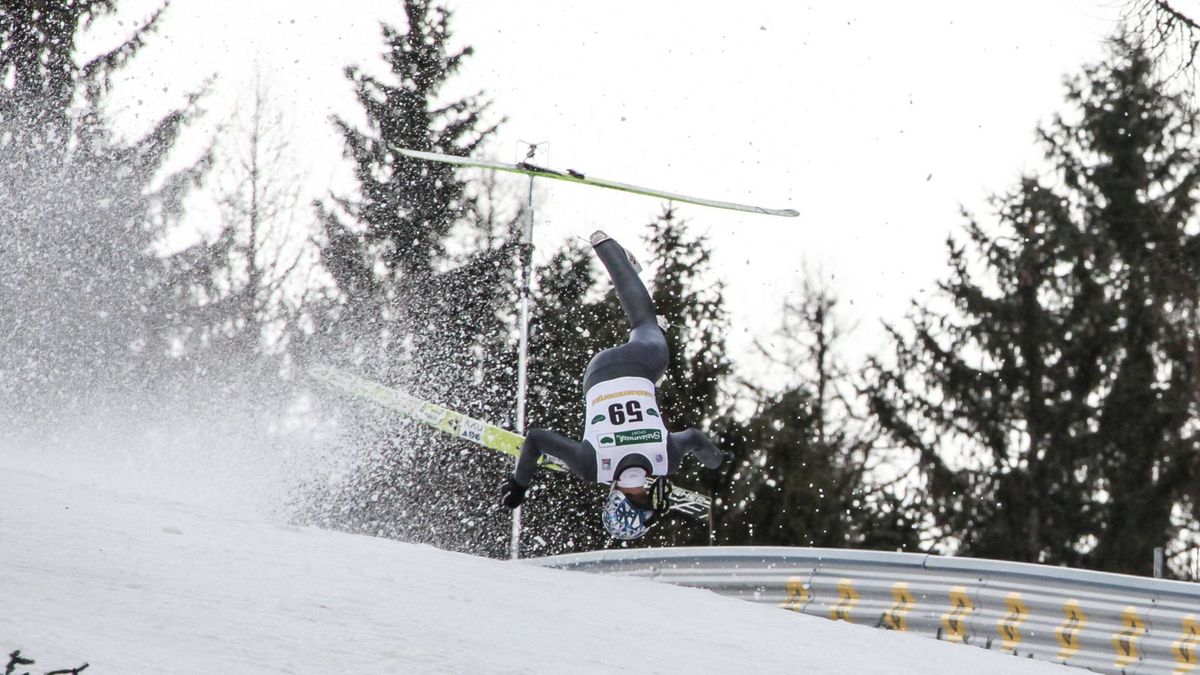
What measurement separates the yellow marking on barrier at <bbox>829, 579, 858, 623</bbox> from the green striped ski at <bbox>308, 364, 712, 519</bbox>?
1442mm

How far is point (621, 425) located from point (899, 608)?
3.93m

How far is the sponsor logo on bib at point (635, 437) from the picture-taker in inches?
332

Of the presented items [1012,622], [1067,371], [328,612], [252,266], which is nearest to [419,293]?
[252,266]

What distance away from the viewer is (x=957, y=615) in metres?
10.9

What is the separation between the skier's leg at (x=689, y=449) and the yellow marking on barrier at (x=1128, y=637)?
354 cm

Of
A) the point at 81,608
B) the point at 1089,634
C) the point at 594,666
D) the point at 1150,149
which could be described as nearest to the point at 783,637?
the point at 594,666

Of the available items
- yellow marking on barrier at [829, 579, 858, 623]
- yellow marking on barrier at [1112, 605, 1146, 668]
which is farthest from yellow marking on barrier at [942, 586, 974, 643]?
yellow marking on barrier at [1112, 605, 1146, 668]

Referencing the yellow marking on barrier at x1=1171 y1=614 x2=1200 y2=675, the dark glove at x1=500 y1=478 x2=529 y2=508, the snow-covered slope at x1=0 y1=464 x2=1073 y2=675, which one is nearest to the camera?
the snow-covered slope at x1=0 y1=464 x2=1073 y2=675

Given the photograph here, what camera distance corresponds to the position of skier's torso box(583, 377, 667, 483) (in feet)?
27.7

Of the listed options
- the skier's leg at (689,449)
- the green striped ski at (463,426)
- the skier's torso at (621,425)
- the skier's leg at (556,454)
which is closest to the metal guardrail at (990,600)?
the green striped ski at (463,426)

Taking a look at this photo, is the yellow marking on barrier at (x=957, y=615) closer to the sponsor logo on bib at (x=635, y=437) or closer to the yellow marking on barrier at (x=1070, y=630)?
the yellow marking on barrier at (x=1070, y=630)

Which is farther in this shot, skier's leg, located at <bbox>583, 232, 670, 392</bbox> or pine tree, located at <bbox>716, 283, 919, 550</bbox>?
pine tree, located at <bbox>716, 283, 919, 550</bbox>

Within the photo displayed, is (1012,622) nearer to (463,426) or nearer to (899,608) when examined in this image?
(899,608)

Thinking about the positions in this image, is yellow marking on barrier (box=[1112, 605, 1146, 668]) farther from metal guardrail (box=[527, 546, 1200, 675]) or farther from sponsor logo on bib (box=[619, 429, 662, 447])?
sponsor logo on bib (box=[619, 429, 662, 447])
